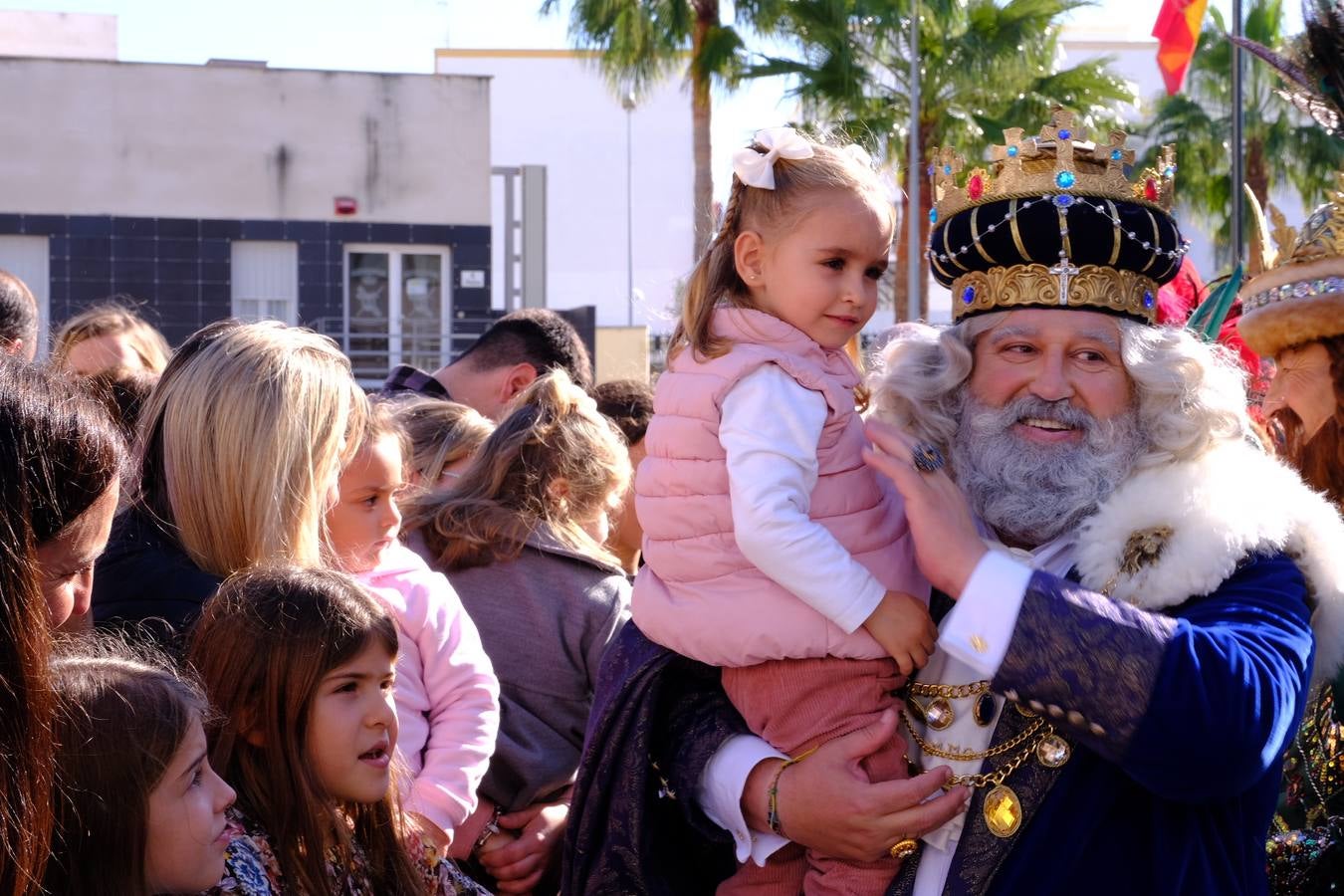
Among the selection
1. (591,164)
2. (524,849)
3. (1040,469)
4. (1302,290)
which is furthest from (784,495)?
(591,164)

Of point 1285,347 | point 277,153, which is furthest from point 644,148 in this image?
point 1285,347

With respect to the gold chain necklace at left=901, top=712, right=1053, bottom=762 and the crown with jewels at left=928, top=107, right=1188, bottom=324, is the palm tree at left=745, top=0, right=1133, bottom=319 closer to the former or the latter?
the crown with jewels at left=928, top=107, right=1188, bottom=324

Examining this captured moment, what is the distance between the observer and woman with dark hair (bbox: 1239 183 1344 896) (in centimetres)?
335

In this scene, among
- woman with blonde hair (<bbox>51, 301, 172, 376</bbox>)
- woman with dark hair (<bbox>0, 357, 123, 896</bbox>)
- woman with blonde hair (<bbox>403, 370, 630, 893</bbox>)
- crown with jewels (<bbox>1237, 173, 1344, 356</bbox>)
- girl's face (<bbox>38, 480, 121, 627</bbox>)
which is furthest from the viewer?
woman with blonde hair (<bbox>51, 301, 172, 376</bbox>)

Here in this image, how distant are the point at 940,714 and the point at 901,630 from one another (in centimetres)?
19

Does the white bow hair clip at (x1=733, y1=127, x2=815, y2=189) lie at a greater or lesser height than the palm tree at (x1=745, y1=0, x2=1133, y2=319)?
lesser

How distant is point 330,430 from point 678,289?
0.79 metres

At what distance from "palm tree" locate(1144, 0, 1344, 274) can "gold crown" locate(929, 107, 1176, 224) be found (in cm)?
2169

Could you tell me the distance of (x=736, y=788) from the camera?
2.87 metres

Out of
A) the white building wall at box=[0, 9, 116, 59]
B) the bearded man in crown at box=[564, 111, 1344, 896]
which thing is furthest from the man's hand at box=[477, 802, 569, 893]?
the white building wall at box=[0, 9, 116, 59]

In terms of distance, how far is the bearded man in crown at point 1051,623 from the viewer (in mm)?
2465

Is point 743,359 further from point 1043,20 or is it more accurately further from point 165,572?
point 1043,20

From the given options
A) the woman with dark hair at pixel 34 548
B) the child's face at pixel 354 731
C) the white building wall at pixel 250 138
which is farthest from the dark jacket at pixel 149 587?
the white building wall at pixel 250 138

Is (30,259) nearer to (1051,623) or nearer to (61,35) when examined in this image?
(61,35)
